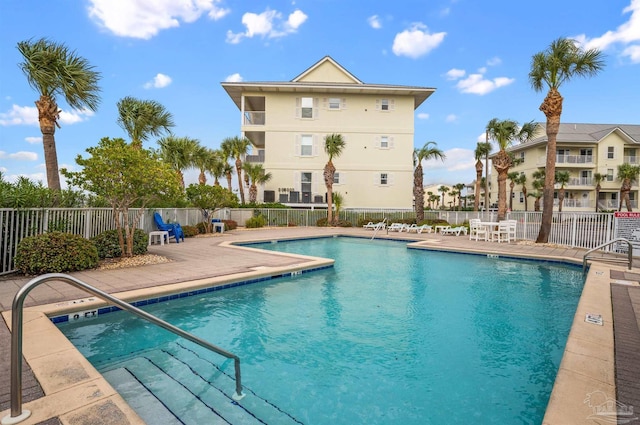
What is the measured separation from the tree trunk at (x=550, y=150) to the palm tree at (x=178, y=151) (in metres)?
19.9

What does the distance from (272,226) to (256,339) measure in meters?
19.2

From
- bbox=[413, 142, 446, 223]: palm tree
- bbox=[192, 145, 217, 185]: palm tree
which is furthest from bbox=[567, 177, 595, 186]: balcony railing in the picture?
bbox=[192, 145, 217, 185]: palm tree

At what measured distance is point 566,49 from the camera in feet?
42.9

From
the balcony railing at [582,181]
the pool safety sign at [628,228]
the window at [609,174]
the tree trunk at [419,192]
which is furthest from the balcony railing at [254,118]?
the window at [609,174]

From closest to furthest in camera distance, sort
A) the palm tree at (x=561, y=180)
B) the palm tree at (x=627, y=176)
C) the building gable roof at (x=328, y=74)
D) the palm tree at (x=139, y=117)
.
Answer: the palm tree at (x=139, y=117) → the building gable roof at (x=328, y=74) → the palm tree at (x=627, y=176) → the palm tree at (x=561, y=180)

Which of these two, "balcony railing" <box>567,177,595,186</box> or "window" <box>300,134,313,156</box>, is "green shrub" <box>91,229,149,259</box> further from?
"balcony railing" <box>567,177,595,186</box>

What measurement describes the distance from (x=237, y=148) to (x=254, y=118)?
3.39m

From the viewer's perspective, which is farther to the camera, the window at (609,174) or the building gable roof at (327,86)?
the window at (609,174)

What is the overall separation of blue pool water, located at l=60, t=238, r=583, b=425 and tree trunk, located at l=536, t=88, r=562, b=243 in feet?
21.3

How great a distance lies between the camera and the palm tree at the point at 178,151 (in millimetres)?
21906

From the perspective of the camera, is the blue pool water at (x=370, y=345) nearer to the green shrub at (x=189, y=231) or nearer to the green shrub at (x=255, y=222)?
the green shrub at (x=189, y=231)

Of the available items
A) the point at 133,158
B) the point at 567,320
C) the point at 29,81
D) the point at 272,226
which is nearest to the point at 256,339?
the point at 567,320

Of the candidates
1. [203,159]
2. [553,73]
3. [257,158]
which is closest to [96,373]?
[553,73]

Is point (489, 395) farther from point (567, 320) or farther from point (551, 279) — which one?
point (551, 279)
